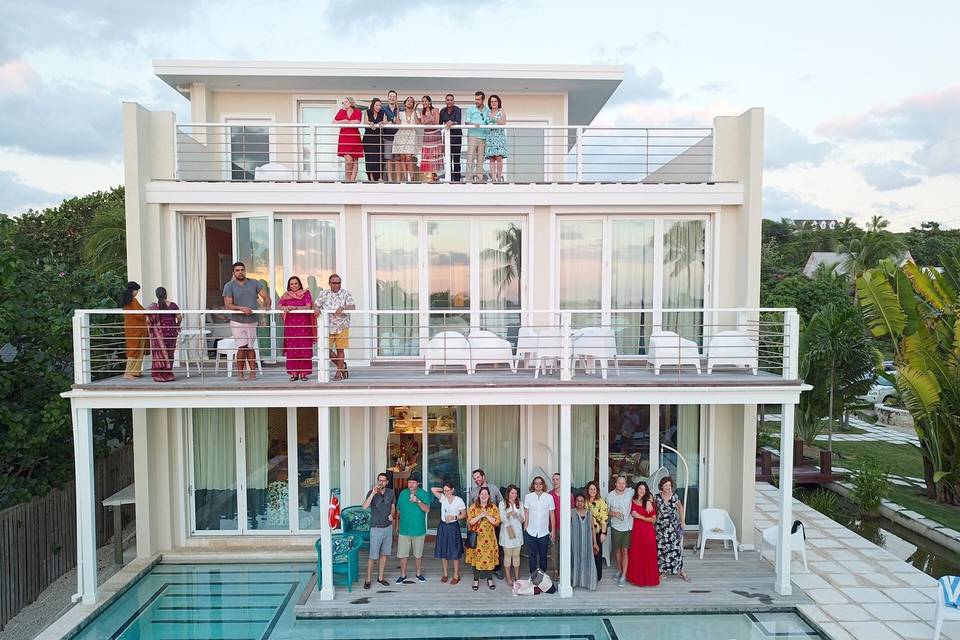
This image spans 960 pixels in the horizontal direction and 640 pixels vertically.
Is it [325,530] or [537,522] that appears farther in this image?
[537,522]

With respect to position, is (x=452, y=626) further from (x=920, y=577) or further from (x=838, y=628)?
(x=920, y=577)

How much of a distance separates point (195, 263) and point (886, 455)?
19.9 metres

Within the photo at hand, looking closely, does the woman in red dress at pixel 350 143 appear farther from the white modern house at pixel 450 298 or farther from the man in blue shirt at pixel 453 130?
the man in blue shirt at pixel 453 130

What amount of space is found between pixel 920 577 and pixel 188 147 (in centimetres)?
1475

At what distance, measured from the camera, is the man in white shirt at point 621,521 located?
10016 mm

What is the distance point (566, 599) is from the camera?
952 centimetres

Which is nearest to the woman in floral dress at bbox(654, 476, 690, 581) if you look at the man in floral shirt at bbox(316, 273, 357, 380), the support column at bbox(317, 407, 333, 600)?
the support column at bbox(317, 407, 333, 600)

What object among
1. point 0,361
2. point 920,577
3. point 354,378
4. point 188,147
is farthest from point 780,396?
point 0,361

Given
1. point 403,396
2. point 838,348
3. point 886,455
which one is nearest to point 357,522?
point 403,396

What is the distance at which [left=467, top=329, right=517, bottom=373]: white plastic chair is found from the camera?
10273mm

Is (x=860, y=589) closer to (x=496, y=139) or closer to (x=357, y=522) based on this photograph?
(x=357, y=522)

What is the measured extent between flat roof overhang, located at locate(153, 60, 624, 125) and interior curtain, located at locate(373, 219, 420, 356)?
3.41 meters

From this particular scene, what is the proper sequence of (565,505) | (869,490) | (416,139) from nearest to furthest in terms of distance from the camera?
(565,505), (416,139), (869,490)

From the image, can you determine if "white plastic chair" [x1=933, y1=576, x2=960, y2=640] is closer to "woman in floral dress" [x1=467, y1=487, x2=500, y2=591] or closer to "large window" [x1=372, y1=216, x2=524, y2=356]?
"woman in floral dress" [x1=467, y1=487, x2=500, y2=591]
